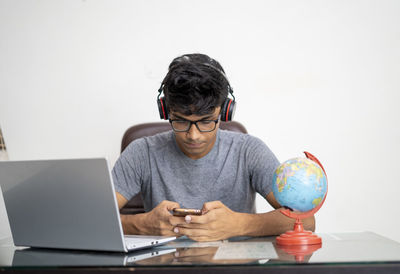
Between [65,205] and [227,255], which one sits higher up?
[65,205]

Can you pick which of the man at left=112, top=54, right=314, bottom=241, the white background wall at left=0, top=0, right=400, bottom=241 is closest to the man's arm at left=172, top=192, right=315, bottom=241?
the man at left=112, top=54, right=314, bottom=241

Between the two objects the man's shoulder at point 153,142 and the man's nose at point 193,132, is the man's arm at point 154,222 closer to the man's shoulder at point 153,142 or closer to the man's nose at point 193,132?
Answer: the man's nose at point 193,132

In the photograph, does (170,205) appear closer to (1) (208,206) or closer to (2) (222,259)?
(1) (208,206)

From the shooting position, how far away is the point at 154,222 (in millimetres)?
1489

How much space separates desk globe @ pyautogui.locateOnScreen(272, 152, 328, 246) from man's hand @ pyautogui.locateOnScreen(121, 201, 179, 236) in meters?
0.36

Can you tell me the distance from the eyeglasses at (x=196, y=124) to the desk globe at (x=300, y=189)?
1.46 ft

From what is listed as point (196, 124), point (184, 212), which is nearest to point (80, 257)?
point (184, 212)

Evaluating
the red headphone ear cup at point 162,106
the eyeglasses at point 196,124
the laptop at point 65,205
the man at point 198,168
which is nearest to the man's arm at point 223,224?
the man at point 198,168

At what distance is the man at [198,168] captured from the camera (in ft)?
4.77

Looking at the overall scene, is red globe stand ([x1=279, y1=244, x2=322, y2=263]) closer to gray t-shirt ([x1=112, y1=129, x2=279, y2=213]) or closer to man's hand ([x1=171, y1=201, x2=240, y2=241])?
man's hand ([x1=171, y1=201, x2=240, y2=241])

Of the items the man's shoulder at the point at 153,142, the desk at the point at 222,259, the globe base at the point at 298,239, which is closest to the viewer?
the desk at the point at 222,259

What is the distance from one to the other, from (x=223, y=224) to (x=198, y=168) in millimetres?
504

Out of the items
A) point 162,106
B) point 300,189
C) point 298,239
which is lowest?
point 298,239

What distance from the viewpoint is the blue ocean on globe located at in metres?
1.25
